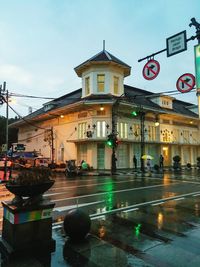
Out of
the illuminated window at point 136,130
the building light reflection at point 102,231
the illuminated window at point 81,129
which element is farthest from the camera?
the illuminated window at point 136,130

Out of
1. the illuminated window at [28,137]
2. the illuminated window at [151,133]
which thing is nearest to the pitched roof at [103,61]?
the illuminated window at [151,133]

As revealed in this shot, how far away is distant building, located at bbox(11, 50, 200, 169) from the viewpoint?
28.1 metres

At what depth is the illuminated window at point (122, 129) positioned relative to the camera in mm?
29112

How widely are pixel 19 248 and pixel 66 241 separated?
1.15m

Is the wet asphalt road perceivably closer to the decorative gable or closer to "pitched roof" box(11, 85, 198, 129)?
"pitched roof" box(11, 85, 198, 129)

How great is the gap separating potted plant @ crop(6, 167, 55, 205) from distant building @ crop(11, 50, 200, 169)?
65.6ft

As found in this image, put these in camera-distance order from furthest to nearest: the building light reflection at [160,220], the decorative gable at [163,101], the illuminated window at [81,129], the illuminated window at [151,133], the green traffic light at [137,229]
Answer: the decorative gable at [163,101]
the illuminated window at [151,133]
the illuminated window at [81,129]
the building light reflection at [160,220]
the green traffic light at [137,229]

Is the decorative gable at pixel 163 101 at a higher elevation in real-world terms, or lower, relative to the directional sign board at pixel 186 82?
higher

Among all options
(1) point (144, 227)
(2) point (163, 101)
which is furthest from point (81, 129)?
(1) point (144, 227)

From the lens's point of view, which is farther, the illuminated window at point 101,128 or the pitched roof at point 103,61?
the pitched roof at point 103,61

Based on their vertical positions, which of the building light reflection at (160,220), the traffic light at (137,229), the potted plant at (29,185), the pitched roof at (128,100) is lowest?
the building light reflection at (160,220)

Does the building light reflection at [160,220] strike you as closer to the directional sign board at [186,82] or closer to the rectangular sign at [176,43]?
the directional sign board at [186,82]

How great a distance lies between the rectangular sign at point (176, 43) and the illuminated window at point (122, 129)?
21.1 meters

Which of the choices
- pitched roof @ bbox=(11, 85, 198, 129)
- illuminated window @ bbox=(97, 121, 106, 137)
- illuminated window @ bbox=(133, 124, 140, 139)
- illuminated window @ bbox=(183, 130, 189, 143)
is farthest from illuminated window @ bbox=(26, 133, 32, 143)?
illuminated window @ bbox=(183, 130, 189, 143)
